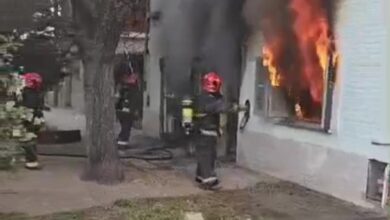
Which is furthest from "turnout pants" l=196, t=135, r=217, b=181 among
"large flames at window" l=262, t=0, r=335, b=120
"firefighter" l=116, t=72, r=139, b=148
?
"firefighter" l=116, t=72, r=139, b=148

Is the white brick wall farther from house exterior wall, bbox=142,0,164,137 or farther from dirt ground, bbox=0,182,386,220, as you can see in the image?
house exterior wall, bbox=142,0,164,137

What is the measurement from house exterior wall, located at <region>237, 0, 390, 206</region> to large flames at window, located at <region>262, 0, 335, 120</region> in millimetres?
365

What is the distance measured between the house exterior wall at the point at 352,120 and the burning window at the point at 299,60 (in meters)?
0.23

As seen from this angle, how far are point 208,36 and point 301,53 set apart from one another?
258 cm

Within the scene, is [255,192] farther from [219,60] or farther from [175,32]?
[175,32]

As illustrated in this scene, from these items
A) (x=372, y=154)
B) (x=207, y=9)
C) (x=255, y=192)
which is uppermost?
(x=207, y=9)

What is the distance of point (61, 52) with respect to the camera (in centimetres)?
1655

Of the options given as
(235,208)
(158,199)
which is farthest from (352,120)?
(158,199)

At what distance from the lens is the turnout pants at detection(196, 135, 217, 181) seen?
9.78m

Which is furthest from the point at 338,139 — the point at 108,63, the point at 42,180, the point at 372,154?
the point at 42,180

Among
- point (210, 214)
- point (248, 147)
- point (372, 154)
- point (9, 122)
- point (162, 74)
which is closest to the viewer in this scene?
point (9, 122)

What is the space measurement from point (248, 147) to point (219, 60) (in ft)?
5.55

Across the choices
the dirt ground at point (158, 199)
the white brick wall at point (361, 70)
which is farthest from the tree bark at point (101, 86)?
the white brick wall at point (361, 70)

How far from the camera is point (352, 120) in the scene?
29.4 ft
